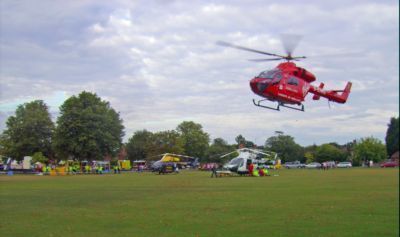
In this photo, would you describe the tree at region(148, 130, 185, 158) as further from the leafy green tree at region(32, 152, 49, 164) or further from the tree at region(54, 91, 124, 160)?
the leafy green tree at region(32, 152, 49, 164)

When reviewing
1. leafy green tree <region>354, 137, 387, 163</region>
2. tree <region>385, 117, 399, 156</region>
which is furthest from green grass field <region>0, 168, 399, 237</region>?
leafy green tree <region>354, 137, 387, 163</region>

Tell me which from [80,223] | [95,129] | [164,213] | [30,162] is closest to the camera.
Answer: [80,223]

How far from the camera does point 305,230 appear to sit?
1300 centimetres

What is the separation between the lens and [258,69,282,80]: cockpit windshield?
31656 millimetres

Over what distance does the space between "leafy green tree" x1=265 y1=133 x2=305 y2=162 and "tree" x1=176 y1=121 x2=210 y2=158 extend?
2300 cm

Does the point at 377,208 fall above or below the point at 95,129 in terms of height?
below

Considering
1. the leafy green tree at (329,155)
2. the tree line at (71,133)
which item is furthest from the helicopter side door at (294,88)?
the leafy green tree at (329,155)

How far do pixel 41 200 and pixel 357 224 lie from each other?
47.3 feet

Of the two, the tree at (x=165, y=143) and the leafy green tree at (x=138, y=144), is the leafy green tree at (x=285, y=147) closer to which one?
the tree at (x=165, y=143)

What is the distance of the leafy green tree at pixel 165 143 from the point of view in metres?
126

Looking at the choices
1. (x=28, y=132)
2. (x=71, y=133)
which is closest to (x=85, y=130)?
(x=71, y=133)

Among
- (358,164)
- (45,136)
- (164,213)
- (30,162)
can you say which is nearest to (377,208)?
(164,213)

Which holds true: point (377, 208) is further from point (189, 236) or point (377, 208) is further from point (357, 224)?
point (189, 236)

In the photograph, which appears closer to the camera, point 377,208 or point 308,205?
point 377,208
